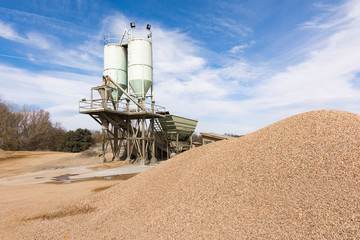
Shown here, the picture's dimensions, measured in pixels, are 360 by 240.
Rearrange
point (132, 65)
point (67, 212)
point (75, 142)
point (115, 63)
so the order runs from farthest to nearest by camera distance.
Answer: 1. point (75, 142)
2. point (115, 63)
3. point (132, 65)
4. point (67, 212)

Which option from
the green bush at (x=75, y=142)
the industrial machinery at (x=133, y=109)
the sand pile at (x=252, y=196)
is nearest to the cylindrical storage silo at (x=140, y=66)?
the industrial machinery at (x=133, y=109)

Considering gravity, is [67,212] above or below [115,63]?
below

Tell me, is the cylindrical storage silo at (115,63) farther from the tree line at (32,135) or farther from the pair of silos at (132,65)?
the tree line at (32,135)

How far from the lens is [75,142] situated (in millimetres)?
31109

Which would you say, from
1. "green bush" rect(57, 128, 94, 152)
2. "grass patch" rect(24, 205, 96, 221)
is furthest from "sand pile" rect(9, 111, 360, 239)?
A: "green bush" rect(57, 128, 94, 152)

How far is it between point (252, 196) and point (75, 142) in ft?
103

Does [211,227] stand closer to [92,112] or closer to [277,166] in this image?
[277,166]

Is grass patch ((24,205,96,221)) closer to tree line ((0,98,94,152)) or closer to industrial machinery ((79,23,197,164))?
industrial machinery ((79,23,197,164))

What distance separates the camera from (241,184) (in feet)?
17.5

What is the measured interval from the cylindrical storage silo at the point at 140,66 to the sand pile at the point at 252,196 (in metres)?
12.9

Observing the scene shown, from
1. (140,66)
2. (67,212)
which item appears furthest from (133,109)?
(67,212)

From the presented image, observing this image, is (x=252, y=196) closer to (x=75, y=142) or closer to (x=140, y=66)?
(x=140, y=66)

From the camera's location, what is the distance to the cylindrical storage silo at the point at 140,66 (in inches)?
747

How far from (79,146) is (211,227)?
31.6 m
